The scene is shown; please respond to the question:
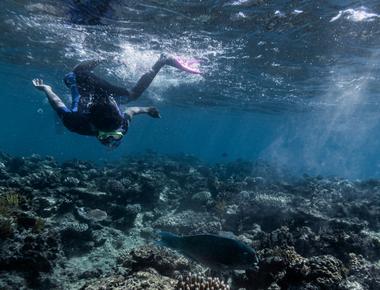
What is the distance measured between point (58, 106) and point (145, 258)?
4.76 m

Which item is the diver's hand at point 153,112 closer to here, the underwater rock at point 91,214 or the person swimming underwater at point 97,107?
the person swimming underwater at point 97,107

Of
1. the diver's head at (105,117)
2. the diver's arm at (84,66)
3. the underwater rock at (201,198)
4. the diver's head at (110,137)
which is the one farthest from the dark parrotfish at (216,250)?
the underwater rock at (201,198)

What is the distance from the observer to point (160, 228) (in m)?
12.0

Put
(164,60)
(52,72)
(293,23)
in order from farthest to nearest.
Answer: (52,72), (293,23), (164,60)

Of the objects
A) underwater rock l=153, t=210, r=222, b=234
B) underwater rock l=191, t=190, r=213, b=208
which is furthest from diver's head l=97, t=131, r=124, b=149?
underwater rock l=191, t=190, r=213, b=208

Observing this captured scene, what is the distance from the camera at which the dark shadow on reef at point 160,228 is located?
257 inches

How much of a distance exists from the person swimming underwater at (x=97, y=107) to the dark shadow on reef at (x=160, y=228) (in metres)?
2.79

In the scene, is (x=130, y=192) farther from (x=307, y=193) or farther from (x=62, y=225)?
(x=307, y=193)

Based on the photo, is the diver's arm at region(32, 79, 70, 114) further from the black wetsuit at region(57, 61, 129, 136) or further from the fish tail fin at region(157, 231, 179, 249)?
the fish tail fin at region(157, 231, 179, 249)

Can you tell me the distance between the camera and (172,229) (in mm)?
11820

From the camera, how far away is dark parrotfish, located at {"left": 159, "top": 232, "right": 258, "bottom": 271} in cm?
462

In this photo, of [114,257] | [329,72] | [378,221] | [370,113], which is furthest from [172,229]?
[370,113]

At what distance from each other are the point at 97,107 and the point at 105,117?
1.12ft

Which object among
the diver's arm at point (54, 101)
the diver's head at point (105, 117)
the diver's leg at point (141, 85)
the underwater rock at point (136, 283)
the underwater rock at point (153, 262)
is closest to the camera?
the underwater rock at point (136, 283)
